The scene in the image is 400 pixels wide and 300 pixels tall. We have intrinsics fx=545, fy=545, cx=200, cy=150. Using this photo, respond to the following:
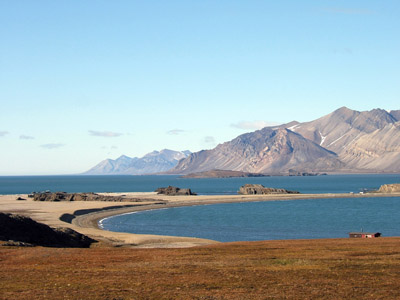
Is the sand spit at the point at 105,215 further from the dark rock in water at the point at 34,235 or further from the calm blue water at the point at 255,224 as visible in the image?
the calm blue water at the point at 255,224

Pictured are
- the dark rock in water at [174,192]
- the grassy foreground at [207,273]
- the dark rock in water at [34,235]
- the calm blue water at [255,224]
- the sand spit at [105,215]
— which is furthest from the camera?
the dark rock in water at [174,192]

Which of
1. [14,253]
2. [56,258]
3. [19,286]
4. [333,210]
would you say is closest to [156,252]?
[56,258]

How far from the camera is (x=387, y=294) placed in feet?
71.5

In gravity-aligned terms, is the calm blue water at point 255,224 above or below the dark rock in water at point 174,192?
below

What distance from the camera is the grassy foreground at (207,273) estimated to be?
→ 73.3 ft

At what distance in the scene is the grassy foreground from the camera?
73.3 ft

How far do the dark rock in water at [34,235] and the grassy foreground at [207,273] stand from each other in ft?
29.4

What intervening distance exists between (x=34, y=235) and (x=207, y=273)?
25839mm

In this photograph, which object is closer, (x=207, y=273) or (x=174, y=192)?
(x=207, y=273)

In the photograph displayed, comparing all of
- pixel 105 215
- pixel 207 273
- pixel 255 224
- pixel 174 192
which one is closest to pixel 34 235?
pixel 207 273

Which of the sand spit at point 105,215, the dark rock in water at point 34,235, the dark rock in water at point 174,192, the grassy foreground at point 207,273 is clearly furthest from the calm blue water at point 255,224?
the dark rock in water at point 174,192

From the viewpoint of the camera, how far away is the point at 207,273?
90.1 feet

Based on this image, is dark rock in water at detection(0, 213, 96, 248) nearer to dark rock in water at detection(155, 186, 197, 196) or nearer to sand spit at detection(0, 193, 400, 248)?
sand spit at detection(0, 193, 400, 248)

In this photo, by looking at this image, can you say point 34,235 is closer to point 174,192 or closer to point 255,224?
point 255,224
